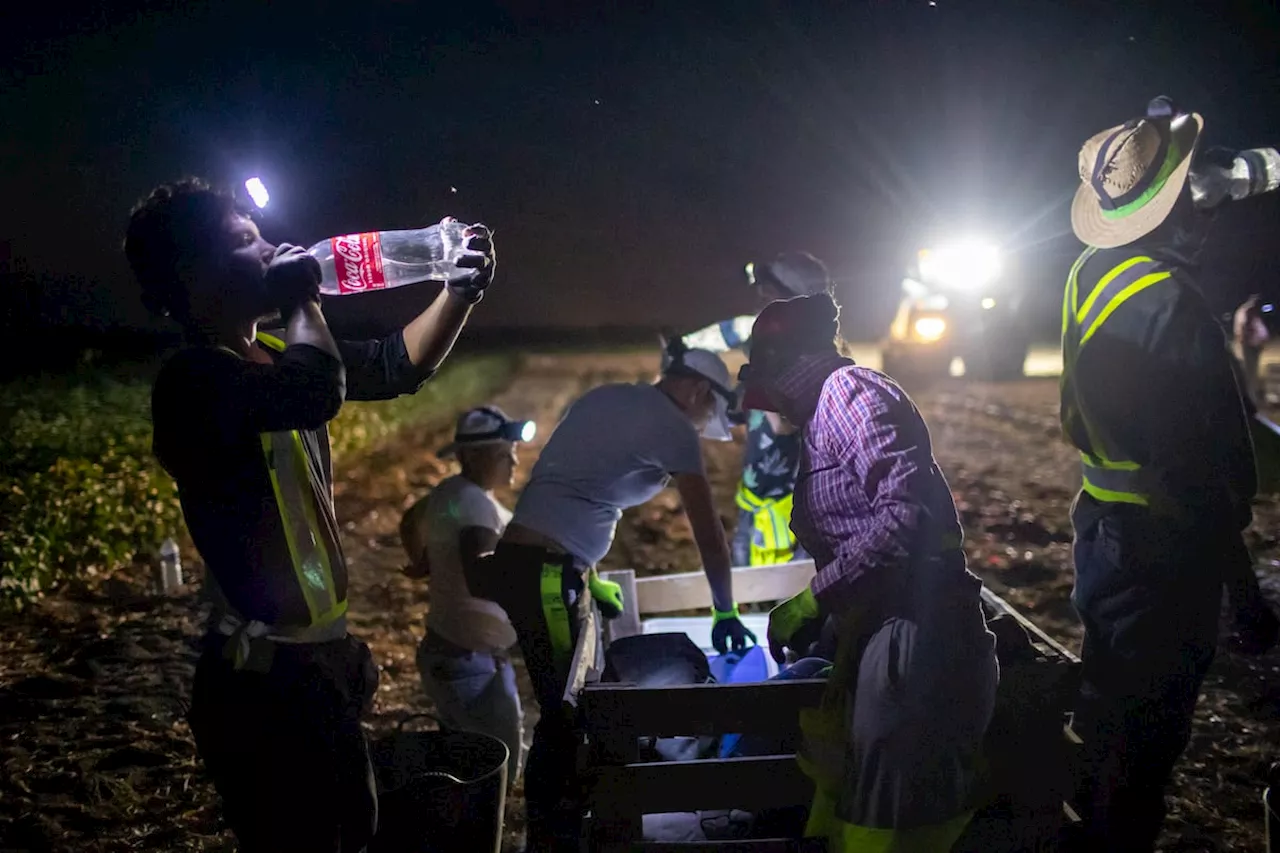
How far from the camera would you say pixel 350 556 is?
305 inches

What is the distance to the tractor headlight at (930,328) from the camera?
14.6 metres

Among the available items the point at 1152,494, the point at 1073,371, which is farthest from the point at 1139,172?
the point at 1152,494

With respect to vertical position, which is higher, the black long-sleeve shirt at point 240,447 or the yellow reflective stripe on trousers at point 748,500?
the black long-sleeve shirt at point 240,447

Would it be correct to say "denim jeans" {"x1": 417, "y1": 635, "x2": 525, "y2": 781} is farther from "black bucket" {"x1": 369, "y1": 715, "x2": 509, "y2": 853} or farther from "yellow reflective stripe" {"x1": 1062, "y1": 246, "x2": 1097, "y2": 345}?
"yellow reflective stripe" {"x1": 1062, "y1": 246, "x2": 1097, "y2": 345}

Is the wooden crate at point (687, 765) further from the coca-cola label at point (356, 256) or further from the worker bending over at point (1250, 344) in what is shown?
the worker bending over at point (1250, 344)

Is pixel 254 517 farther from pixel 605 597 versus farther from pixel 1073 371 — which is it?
pixel 1073 371

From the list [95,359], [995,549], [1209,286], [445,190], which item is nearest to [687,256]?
[995,549]

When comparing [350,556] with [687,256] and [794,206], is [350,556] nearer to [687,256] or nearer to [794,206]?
[687,256]

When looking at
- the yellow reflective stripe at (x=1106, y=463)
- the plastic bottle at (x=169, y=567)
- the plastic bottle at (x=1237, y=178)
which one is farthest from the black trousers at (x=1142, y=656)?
the plastic bottle at (x=169, y=567)

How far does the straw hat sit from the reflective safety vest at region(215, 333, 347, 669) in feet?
9.27

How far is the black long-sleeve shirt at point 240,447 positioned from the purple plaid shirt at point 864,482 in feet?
4.33

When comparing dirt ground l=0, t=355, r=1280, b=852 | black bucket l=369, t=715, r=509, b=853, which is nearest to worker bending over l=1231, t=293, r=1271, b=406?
dirt ground l=0, t=355, r=1280, b=852

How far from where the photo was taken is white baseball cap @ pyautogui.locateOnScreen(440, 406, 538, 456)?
153 inches

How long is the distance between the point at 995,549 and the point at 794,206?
19.2 feet
